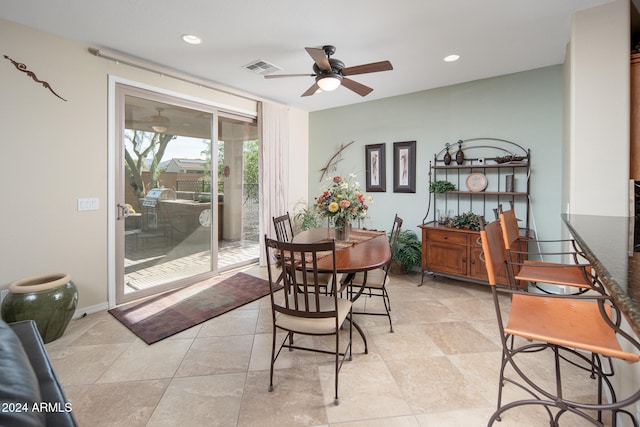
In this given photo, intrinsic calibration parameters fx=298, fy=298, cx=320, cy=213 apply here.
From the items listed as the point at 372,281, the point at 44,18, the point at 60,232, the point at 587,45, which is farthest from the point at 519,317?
the point at 44,18

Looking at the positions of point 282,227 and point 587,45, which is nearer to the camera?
point 587,45

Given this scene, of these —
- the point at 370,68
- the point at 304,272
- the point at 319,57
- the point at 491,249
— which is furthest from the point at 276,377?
the point at 370,68

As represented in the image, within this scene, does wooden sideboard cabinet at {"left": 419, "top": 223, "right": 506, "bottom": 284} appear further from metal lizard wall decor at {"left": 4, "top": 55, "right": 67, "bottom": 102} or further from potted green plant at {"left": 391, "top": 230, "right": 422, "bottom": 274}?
metal lizard wall decor at {"left": 4, "top": 55, "right": 67, "bottom": 102}

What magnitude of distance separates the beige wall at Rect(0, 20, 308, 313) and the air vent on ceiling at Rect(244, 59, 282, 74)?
1.24 meters

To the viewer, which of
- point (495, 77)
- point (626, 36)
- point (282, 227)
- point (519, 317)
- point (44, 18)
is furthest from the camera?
point (495, 77)

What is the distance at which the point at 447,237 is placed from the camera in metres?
3.79

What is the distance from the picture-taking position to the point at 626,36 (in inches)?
89.4

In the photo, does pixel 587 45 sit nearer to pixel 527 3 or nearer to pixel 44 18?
pixel 527 3

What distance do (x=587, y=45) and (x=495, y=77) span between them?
Result: 1512 millimetres

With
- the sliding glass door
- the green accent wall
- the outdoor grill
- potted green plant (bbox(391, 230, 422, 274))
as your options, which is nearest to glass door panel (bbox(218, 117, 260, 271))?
the sliding glass door

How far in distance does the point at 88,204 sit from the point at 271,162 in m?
2.53

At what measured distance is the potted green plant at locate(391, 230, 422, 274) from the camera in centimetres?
427

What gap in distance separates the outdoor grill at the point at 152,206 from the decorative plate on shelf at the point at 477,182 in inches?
155

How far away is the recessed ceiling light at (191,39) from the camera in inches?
111
